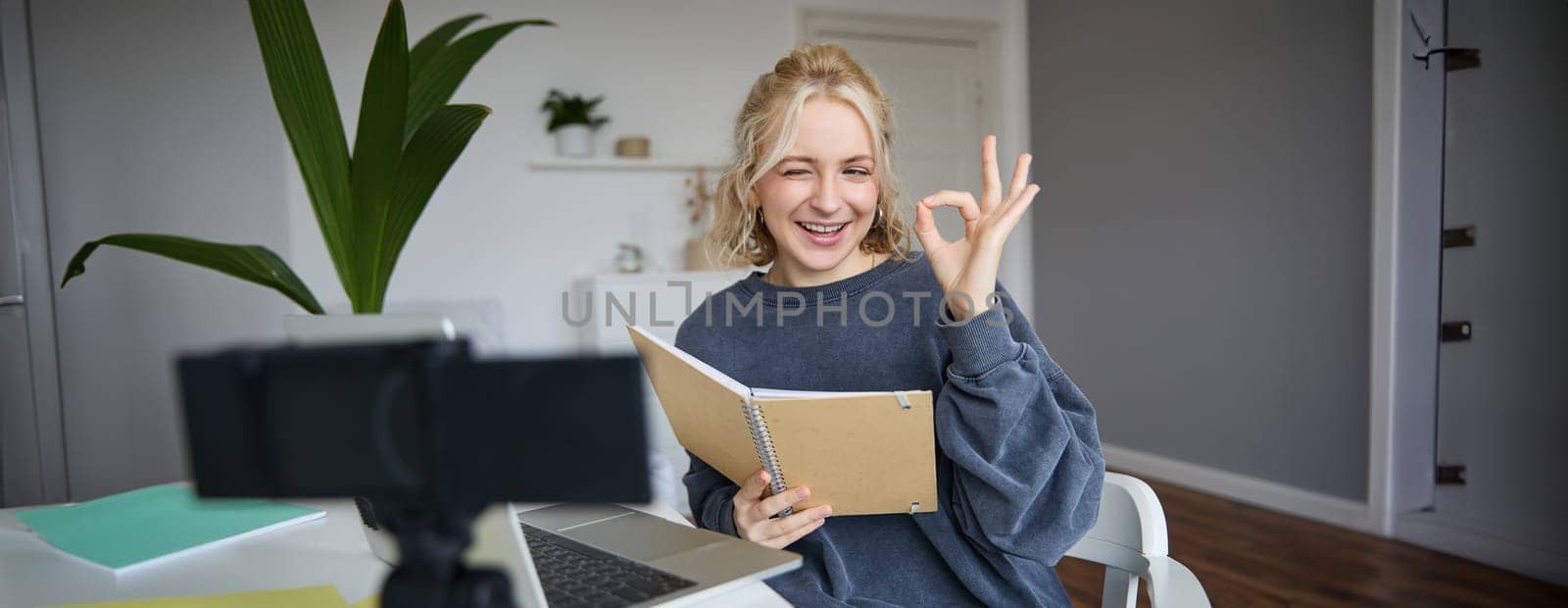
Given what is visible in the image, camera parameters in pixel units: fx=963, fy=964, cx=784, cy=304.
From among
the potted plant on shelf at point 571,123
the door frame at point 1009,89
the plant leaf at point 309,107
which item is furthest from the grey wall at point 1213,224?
the plant leaf at point 309,107

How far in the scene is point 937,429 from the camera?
3.57 feet

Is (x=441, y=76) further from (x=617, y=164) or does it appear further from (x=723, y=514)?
(x=617, y=164)

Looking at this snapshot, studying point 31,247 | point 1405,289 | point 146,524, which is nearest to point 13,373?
point 31,247

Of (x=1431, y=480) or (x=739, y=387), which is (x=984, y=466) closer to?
(x=739, y=387)

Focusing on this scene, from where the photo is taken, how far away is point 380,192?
5.71ft

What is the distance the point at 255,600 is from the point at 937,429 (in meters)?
0.68

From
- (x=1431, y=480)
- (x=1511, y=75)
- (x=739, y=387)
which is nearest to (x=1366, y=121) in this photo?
(x=1511, y=75)

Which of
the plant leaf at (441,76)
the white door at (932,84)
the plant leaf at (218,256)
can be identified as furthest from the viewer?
the white door at (932,84)

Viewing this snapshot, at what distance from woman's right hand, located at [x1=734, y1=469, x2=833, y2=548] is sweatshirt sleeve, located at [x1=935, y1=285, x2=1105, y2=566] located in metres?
0.16

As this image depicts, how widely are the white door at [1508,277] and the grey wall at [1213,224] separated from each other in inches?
10.1

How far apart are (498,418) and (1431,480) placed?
130 inches

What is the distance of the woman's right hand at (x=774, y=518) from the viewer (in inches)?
40.1

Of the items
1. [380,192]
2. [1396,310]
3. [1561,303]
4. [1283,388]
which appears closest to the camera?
[380,192]

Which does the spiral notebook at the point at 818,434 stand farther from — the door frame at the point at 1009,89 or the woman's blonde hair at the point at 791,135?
the door frame at the point at 1009,89
